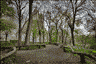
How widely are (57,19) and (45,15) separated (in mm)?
4185

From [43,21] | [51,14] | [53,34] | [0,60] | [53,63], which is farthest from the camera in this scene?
[43,21]

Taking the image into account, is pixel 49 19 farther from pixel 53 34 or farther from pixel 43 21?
pixel 53 34

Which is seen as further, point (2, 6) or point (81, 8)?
point (81, 8)

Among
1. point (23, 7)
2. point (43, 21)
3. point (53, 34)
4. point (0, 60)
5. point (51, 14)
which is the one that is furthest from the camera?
point (43, 21)

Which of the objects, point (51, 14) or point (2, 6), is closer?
point (2, 6)

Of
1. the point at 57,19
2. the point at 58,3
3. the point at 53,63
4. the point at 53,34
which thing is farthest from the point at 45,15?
the point at 53,63

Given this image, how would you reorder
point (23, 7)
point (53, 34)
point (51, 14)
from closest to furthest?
1. point (53, 34)
2. point (23, 7)
3. point (51, 14)

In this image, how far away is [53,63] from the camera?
7.44 m

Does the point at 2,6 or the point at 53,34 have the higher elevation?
the point at 2,6

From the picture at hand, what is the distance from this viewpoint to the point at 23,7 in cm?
1789

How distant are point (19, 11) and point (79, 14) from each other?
10.6m

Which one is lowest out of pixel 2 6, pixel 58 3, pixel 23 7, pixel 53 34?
pixel 53 34

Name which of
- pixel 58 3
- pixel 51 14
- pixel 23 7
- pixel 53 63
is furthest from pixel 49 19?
pixel 53 63

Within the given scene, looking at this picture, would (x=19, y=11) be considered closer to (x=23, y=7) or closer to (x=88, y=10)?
(x=23, y=7)
